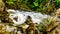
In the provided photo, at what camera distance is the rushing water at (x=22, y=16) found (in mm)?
2064

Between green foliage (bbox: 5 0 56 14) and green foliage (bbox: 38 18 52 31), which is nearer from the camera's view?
green foliage (bbox: 38 18 52 31)

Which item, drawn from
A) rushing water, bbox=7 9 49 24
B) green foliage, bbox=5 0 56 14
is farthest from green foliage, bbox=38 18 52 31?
green foliage, bbox=5 0 56 14

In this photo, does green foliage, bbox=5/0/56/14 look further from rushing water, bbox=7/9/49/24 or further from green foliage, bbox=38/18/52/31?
green foliage, bbox=38/18/52/31

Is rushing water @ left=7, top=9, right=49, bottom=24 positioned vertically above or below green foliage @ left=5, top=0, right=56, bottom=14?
below

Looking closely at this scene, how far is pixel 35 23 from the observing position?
6.79 feet

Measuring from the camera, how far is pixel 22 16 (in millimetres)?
2166

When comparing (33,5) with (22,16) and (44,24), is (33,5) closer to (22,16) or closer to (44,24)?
(22,16)

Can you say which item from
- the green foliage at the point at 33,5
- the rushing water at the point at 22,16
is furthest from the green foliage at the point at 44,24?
the green foliage at the point at 33,5

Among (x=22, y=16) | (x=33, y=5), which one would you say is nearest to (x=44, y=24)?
(x=22, y=16)

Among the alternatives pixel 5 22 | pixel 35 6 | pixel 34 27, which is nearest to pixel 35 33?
pixel 34 27

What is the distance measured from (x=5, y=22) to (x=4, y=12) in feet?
0.55

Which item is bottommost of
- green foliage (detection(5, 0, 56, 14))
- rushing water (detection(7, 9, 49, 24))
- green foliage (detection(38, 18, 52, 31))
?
green foliage (detection(38, 18, 52, 31))

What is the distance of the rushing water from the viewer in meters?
2.06

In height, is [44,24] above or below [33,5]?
below
